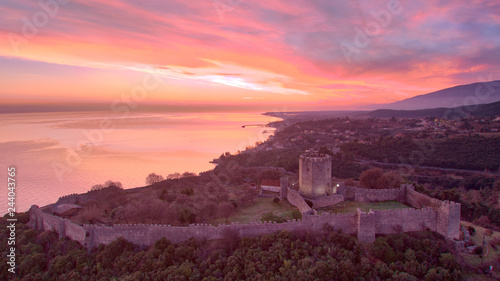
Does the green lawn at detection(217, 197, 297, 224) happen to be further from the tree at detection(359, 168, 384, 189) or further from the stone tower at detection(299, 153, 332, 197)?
the tree at detection(359, 168, 384, 189)

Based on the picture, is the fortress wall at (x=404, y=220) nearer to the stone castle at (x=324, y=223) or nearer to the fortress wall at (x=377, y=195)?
the stone castle at (x=324, y=223)

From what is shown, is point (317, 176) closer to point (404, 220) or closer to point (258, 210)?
point (258, 210)

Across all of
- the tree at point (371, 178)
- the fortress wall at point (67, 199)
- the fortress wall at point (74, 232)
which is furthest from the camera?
the tree at point (371, 178)

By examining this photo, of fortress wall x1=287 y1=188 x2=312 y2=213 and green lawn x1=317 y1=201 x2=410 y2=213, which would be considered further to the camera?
fortress wall x1=287 y1=188 x2=312 y2=213

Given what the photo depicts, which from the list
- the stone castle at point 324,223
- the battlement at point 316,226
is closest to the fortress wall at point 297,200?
the stone castle at point 324,223

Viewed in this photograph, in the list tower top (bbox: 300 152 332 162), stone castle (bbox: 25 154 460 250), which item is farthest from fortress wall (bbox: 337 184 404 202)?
tower top (bbox: 300 152 332 162)

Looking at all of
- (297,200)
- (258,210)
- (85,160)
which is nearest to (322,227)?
(297,200)
